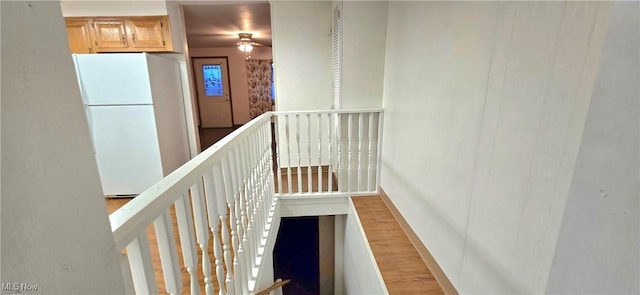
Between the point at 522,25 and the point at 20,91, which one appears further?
the point at 522,25

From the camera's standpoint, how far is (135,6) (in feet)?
9.45

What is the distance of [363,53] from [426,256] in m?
1.80

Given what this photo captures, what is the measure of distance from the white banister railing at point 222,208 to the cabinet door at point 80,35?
229 cm

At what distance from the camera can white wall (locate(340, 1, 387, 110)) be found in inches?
93.9

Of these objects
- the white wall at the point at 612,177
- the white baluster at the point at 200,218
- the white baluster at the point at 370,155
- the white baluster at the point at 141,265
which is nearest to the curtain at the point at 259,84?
the white baluster at the point at 370,155

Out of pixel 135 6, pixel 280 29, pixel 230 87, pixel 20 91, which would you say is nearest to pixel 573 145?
pixel 20 91

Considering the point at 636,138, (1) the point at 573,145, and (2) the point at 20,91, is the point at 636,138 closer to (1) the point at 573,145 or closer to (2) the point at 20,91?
(1) the point at 573,145

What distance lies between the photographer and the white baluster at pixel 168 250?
2.31 feet

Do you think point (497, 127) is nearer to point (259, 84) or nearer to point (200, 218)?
point (200, 218)

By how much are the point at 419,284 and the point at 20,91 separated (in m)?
1.81

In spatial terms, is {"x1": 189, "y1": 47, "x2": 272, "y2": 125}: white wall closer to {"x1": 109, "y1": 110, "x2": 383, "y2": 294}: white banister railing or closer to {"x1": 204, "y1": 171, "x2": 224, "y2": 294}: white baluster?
{"x1": 109, "y1": 110, "x2": 383, "y2": 294}: white banister railing

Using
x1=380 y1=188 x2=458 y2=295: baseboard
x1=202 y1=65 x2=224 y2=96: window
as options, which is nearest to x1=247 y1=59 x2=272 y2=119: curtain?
x1=202 y1=65 x2=224 y2=96: window

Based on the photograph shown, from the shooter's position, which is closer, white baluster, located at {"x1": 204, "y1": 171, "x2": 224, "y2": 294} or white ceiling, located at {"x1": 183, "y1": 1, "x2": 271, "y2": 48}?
white baluster, located at {"x1": 204, "y1": 171, "x2": 224, "y2": 294}

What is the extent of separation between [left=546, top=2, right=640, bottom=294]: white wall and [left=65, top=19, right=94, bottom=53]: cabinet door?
3999mm
